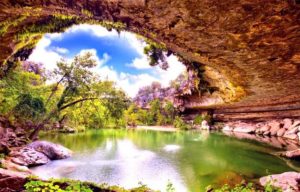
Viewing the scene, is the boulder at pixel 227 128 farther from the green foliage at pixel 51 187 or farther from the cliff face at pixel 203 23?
the green foliage at pixel 51 187

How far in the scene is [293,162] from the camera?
1052 centimetres

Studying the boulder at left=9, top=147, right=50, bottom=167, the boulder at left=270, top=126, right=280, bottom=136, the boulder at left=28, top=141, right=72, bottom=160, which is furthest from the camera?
the boulder at left=270, top=126, right=280, bottom=136

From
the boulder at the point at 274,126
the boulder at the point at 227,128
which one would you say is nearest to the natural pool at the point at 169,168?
the boulder at the point at 274,126

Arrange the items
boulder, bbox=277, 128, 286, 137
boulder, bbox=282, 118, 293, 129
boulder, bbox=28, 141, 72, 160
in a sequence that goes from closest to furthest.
→ boulder, bbox=28, 141, 72, 160 < boulder, bbox=282, 118, 293, 129 < boulder, bbox=277, 128, 286, 137

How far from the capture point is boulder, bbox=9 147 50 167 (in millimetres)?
10173

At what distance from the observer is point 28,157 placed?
10.7m

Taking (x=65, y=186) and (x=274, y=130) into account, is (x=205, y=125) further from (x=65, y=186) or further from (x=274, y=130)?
(x=65, y=186)

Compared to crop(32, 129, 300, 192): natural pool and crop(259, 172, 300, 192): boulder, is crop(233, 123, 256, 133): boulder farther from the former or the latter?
crop(259, 172, 300, 192): boulder

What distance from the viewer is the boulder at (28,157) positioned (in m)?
10.2

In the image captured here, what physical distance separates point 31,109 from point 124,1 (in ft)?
43.2

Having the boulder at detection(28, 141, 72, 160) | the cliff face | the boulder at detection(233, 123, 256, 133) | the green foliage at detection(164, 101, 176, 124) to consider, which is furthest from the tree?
the green foliage at detection(164, 101, 176, 124)

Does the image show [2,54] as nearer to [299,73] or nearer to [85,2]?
[85,2]

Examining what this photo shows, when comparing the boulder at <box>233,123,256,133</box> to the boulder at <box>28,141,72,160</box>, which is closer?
the boulder at <box>28,141,72,160</box>

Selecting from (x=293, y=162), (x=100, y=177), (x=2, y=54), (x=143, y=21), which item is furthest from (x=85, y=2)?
(x=293, y=162)
